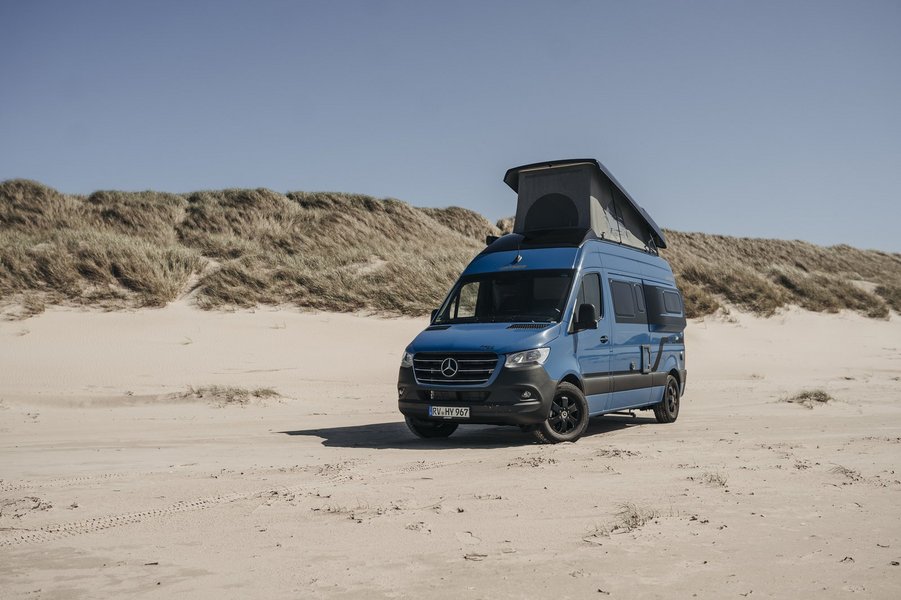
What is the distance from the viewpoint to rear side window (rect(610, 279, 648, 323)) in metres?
12.1

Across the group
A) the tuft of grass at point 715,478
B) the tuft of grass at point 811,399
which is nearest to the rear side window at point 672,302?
the tuft of grass at point 811,399

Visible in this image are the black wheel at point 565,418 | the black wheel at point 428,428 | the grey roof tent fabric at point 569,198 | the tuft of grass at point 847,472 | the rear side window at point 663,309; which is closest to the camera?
the tuft of grass at point 847,472

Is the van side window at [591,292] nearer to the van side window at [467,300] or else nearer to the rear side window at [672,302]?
the van side window at [467,300]

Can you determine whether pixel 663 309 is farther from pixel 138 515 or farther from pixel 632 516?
pixel 138 515

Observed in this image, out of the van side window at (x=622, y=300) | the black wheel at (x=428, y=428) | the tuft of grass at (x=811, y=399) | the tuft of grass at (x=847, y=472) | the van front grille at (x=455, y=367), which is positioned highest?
the van side window at (x=622, y=300)

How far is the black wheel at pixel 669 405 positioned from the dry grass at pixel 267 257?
9933mm

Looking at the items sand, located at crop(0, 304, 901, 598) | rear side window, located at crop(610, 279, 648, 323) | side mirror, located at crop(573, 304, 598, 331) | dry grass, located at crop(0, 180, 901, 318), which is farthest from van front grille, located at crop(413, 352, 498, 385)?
dry grass, located at crop(0, 180, 901, 318)

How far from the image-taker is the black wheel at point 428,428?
11266mm

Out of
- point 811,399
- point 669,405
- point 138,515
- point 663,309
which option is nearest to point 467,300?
point 663,309

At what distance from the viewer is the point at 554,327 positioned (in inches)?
418

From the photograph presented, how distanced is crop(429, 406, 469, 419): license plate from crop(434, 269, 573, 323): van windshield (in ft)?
4.43

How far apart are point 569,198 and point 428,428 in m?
3.94

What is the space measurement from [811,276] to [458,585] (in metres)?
32.9

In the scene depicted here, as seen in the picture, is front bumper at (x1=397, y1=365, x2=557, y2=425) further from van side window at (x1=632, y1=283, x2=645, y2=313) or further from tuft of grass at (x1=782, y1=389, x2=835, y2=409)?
tuft of grass at (x1=782, y1=389, x2=835, y2=409)
